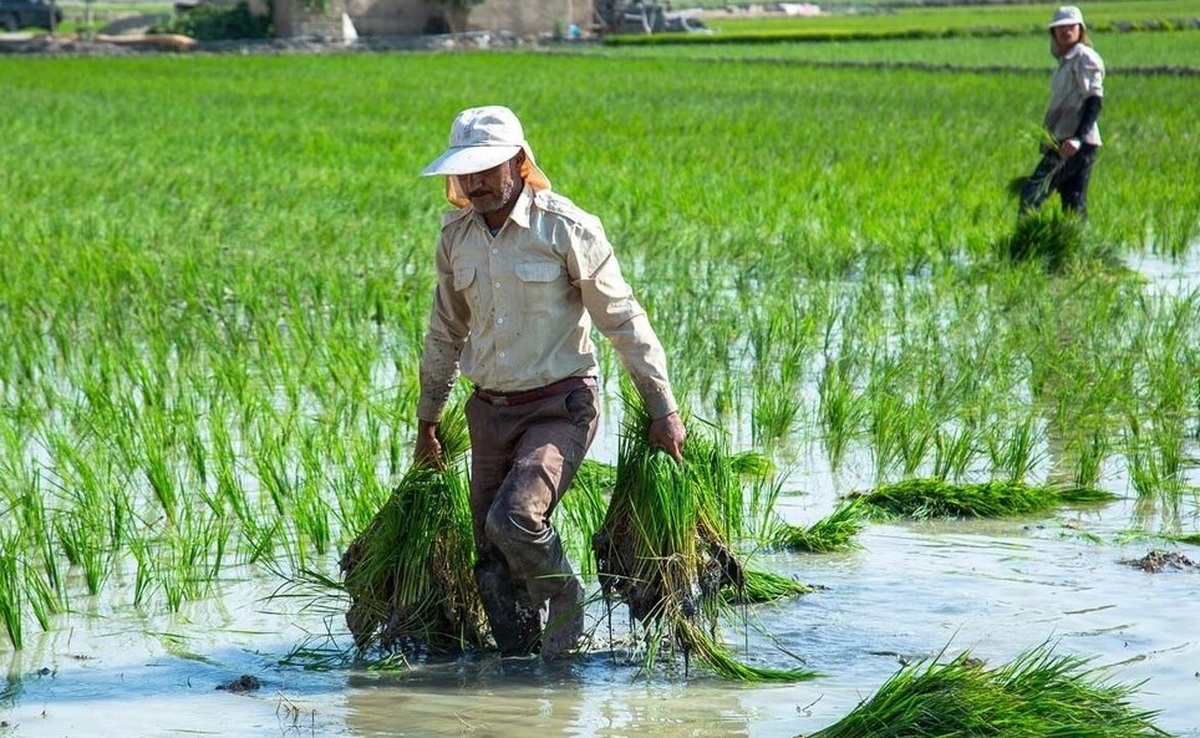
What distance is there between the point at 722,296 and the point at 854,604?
12.6 ft

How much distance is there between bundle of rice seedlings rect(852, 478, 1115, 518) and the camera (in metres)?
4.89

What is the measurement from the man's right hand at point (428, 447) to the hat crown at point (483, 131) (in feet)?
2.14

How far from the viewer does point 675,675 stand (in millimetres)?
3781

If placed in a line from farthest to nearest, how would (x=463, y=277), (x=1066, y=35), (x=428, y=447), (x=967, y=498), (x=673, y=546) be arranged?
(x=1066, y=35) < (x=967, y=498) < (x=428, y=447) < (x=463, y=277) < (x=673, y=546)

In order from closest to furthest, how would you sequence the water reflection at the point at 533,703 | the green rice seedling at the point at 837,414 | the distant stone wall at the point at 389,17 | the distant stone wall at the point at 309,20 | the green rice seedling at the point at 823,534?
the water reflection at the point at 533,703, the green rice seedling at the point at 823,534, the green rice seedling at the point at 837,414, the distant stone wall at the point at 309,20, the distant stone wall at the point at 389,17

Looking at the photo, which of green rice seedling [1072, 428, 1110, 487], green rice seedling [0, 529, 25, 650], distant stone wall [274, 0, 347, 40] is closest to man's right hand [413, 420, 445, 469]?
green rice seedling [0, 529, 25, 650]

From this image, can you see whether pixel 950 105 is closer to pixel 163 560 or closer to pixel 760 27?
pixel 163 560

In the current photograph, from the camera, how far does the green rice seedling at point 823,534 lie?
183 inches

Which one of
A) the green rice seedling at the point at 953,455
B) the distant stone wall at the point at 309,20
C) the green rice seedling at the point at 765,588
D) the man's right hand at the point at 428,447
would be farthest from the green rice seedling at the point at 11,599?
the distant stone wall at the point at 309,20

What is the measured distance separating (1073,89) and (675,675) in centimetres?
560

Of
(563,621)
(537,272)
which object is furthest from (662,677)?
(537,272)

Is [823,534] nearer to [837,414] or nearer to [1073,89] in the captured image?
[837,414]

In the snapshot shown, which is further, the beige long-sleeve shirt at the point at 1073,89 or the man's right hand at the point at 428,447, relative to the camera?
the beige long-sleeve shirt at the point at 1073,89

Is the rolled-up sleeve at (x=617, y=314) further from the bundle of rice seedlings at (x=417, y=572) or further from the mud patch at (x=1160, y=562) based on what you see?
the mud patch at (x=1160, y=562)
